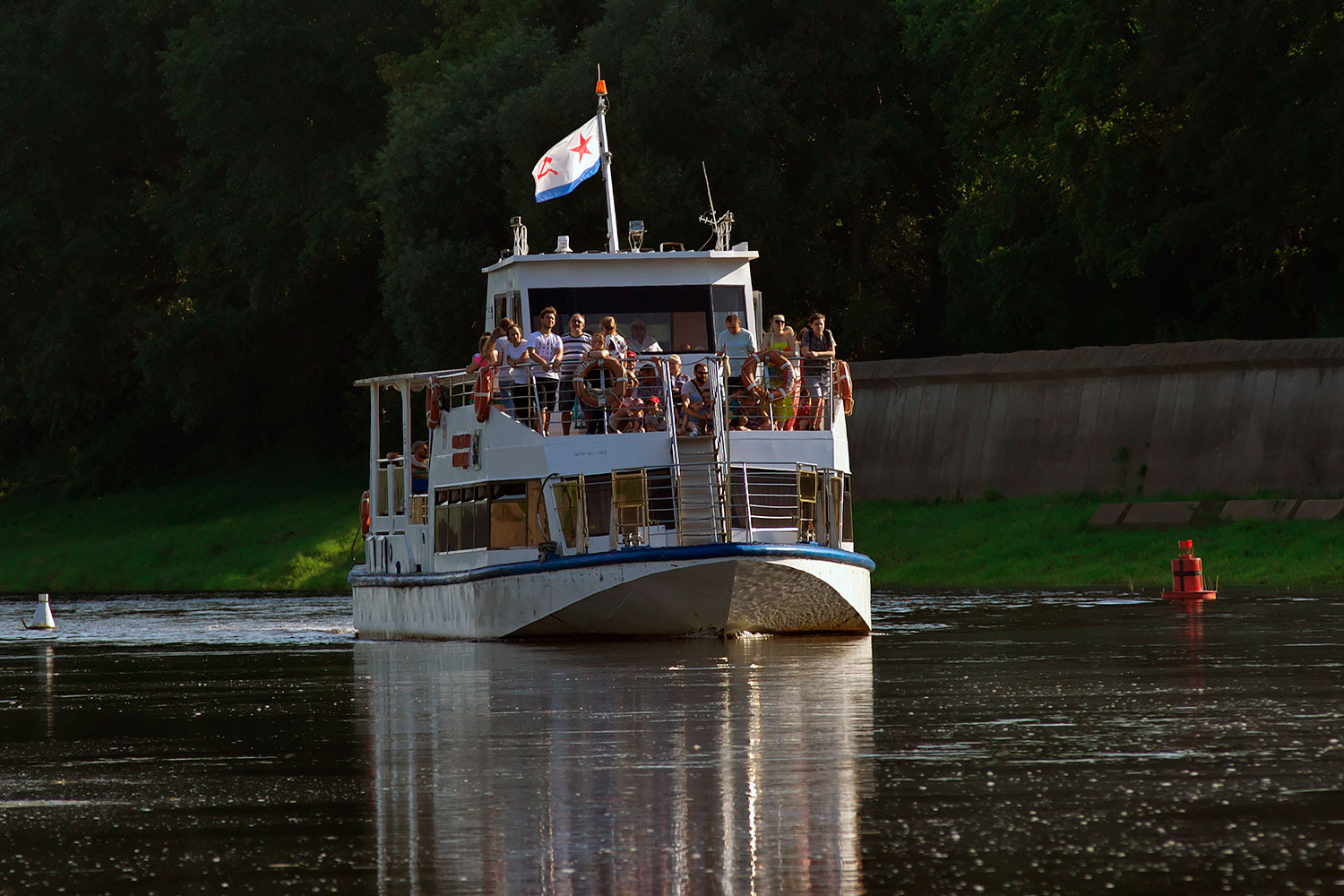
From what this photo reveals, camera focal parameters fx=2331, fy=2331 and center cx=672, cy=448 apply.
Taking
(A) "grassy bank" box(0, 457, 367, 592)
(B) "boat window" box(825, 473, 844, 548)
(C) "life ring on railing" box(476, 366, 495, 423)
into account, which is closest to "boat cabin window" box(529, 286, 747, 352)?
(C) "life ring on railing" box(476, 366, 495, 423)

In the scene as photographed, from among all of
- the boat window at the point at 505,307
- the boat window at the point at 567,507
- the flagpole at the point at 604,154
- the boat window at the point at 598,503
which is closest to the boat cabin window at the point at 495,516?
the boat window at the point at 567,507

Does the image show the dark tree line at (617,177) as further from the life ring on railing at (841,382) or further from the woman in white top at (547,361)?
the life ring on railing at (841,382)

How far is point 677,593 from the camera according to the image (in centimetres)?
2467

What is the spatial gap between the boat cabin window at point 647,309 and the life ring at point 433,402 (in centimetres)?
147

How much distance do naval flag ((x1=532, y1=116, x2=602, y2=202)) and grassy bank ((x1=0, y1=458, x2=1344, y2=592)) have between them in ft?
35.7

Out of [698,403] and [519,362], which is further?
[519,362]

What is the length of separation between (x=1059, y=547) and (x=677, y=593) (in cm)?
1598

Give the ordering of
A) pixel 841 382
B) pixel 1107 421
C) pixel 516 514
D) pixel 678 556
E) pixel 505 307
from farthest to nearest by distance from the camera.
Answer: pixel 1107 421 → pixel 505 307 → pixel 841 382 → pixel 516 514 → pixel 678 556

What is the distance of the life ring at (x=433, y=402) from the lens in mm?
28156

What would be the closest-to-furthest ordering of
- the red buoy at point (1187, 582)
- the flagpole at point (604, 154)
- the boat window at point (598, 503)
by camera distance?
the boat window at point (598, 503) → the red buoy at point (1187, 582) → the flagpole at point (604, 154)

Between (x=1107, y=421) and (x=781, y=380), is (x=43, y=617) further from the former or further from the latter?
(x=1107, y=421)

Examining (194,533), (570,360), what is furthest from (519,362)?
(194,533)

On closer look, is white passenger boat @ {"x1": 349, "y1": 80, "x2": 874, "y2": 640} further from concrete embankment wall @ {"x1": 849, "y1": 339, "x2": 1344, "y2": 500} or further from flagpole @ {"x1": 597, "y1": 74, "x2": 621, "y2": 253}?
concrete embankment wall @ {"x1": 849, "y1": 339, "x2": 1344, "y2": 500}

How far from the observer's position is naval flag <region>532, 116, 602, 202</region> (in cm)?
3216
